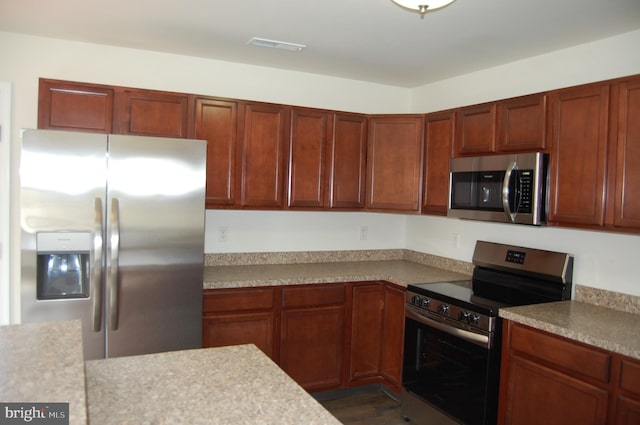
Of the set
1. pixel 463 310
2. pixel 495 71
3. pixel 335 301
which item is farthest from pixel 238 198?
pixel 495 71

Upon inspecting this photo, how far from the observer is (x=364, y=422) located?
10.5ft

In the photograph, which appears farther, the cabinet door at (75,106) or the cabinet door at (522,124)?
the cabinet door at (75,106)

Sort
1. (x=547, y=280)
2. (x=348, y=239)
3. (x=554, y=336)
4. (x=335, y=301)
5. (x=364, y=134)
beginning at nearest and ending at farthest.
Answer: (x=554, y=336)
(x=547, y=280)
(x=335, y=301)
(x=364, y=134)
(x=348, y=239)

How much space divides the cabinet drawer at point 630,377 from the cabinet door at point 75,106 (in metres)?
3.06

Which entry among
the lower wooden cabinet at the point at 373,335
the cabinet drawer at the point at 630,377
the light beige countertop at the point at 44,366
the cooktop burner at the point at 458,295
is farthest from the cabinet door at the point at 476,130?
the light beige countertop at the point at 44,366

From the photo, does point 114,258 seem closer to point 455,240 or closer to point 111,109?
point 111,109

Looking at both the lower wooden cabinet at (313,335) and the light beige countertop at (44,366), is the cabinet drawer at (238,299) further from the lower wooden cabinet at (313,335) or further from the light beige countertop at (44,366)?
the light beige countertop at (44,366)

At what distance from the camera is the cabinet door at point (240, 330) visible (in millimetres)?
3088

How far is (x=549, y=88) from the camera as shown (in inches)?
123

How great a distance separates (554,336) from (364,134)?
81.9 inches

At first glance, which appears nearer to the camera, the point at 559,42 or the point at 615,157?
the point at 615,157

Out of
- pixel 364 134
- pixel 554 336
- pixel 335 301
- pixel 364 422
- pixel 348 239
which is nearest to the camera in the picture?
pixel 554 336

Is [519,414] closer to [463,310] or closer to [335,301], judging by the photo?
[463,310]

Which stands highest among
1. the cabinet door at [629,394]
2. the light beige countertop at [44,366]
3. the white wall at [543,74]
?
the white wall at [543,74]
